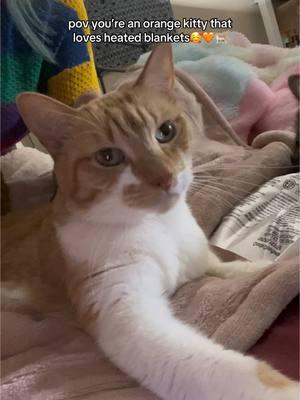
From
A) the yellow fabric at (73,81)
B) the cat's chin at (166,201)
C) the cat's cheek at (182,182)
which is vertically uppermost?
the yellow fabric at (73,81)

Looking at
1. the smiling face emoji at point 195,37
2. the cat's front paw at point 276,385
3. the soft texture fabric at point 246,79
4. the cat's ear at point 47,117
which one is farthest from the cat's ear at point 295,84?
the cat's front paw at point 276,385

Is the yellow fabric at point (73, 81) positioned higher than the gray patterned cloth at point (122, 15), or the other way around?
the gray patterned cloth at point (122, 15)

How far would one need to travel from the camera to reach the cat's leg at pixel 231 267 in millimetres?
701

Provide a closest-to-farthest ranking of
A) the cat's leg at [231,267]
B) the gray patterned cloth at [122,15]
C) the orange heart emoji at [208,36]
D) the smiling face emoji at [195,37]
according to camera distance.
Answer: the cat's leg at [231,267] < the gray patterned cloth at [122,15] < the smiling face emoji at [195,37] < the orange heart emoji at [208,36]

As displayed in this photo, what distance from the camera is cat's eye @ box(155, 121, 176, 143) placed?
0.66 m

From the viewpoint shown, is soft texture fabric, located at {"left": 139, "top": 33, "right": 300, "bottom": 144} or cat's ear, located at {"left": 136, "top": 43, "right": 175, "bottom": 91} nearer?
cat's ear, located at {"left": 136, "top": 43, "right": 175, "bottom": 91}

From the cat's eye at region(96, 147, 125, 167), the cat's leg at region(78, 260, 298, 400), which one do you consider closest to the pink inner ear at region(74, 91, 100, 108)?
the cat's eye at region(96, 147, 125, 167)

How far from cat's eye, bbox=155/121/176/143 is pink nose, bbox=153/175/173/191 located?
0.26ft

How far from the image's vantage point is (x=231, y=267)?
0.73 m

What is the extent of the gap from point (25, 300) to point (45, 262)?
65mm

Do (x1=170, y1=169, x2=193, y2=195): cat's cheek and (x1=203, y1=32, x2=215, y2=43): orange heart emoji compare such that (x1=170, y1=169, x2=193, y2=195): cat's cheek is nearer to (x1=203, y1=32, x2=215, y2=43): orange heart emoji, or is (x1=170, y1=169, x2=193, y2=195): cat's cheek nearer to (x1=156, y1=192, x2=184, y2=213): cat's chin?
(x1=156, y1=192, x2=184, y2=213): cat's chin

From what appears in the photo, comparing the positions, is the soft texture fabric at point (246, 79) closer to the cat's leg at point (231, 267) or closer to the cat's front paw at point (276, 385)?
the cat's leg at point (231, 267)

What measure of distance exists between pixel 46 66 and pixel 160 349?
2.12 ft

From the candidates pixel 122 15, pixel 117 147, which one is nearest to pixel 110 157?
pixel 117 147
